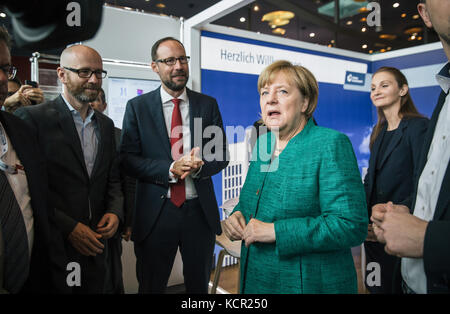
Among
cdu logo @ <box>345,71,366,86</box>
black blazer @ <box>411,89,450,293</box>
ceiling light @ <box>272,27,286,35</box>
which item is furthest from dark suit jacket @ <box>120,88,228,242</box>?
ceiling light @ <box>272,27,286,35</box>

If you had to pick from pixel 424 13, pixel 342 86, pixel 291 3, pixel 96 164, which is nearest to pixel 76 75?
pixel 96 164

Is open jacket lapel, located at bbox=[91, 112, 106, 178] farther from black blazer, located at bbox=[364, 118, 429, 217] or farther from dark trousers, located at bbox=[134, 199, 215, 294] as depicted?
black blazer, located at bbox=[364, 118, 429, 217]

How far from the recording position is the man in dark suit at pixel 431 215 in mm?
736

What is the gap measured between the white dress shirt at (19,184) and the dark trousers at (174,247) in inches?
30.4

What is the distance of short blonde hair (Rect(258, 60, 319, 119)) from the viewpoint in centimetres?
122

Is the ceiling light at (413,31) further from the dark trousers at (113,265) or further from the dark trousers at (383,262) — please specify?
the dark trousers at (113,265)

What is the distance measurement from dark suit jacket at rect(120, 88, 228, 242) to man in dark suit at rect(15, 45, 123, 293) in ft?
0.46

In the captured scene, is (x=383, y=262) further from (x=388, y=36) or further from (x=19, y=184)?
(x=388, y=36)

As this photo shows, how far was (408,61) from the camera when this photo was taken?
4.66 meters

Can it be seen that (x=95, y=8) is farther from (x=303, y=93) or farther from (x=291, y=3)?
(x=291, y=3)

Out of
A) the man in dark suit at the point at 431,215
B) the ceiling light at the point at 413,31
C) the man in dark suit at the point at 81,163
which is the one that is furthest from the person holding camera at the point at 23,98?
the ceiling light at the point at 413,31

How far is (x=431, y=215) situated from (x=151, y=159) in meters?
1.45

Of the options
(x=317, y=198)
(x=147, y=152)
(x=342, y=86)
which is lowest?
(x=317, y=198)
